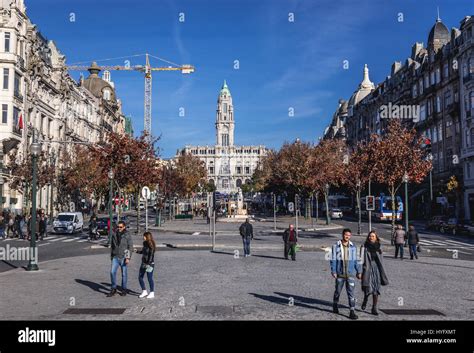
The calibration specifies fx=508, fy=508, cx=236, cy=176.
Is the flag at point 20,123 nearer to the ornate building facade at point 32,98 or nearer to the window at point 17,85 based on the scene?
the ornate building facade at point 32,98

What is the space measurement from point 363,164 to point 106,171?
19.1 metres

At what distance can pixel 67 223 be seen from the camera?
39.2 metres

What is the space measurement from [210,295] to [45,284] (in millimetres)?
5330

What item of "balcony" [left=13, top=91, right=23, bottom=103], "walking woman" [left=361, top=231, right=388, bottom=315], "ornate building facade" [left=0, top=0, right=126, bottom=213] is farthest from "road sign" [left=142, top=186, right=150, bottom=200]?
"balcony" [left=13, top=91, right=23, bottom=103]

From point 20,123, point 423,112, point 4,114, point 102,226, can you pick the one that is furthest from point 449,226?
point 4,114

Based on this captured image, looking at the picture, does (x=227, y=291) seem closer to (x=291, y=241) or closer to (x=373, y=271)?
(x=373, y=271)

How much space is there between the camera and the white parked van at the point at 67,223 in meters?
39.2

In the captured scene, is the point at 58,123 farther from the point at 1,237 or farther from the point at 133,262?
the point at 133,262

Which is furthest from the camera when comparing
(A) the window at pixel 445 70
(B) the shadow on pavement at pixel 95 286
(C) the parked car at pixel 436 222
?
(A) the window at pixel 445 70

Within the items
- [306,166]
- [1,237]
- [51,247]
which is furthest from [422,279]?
[306,166]

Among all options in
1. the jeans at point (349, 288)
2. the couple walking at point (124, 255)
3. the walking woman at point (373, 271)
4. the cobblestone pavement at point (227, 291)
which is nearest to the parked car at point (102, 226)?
the cobblestone pavement at point (227, 291)

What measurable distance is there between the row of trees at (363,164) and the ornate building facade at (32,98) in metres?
24.6

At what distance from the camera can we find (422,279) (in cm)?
1675

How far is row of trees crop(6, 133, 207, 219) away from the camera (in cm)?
3816
